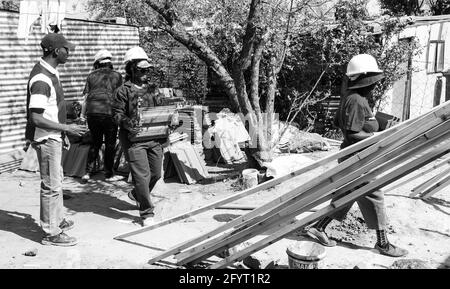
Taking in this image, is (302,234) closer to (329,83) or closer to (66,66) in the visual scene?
(66,66)

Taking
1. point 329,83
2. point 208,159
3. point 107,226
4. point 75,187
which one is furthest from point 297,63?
point 107,226

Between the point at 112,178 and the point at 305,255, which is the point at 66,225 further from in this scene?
the point at 305,255

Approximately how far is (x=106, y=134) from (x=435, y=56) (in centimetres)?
770

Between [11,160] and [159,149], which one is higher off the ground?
[159,149]

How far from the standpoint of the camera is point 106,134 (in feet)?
25.8

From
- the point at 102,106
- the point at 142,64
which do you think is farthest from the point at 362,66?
the point at 102,106

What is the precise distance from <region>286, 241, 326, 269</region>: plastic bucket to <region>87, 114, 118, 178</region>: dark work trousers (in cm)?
448

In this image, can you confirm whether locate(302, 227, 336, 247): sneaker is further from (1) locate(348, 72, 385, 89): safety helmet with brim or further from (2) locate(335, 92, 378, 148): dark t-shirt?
(1) locate(348, 72, 385, 89): safety helmet with brim

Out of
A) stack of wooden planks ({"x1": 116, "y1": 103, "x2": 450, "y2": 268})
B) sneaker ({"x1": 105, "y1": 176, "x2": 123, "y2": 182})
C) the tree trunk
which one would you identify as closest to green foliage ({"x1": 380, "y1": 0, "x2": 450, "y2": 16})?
the tree trunk

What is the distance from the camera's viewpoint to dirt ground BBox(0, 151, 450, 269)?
4.65 metres

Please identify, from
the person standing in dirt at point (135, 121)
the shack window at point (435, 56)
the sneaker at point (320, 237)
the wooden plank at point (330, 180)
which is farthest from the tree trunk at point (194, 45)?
the shack window at point (435, 56)
